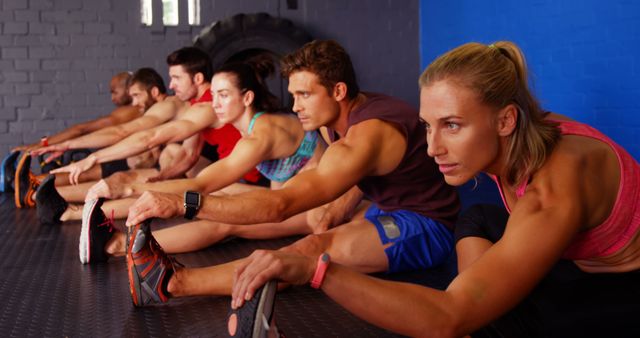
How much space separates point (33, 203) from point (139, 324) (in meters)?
3.21

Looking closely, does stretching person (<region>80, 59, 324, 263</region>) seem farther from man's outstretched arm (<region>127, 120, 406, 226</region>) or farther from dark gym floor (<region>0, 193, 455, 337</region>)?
man's outstretched arm (<region>127, 120, 406, 226</region>)

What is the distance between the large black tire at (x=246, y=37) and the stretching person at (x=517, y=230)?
5600 millimetres

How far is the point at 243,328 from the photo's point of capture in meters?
1.38

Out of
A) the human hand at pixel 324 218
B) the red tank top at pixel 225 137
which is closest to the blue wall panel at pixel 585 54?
the human hand at pixel 324 218

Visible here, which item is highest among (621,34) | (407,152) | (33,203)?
(621,34)

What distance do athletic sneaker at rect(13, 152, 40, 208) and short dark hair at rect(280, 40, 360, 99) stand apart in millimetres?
3128

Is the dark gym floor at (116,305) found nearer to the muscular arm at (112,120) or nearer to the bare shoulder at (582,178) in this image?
the bare shoulder at (582,178)

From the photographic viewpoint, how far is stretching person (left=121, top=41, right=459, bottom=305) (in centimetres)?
231

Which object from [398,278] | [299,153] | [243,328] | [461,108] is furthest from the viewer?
[299,153]

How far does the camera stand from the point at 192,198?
220 cm

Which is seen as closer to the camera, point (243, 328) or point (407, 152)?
point (243, 328)

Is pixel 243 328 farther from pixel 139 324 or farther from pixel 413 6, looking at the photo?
pixel 413 6

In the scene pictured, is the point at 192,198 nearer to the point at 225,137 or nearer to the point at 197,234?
the point at 197,234

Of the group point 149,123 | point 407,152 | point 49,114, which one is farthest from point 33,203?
point 407,152
